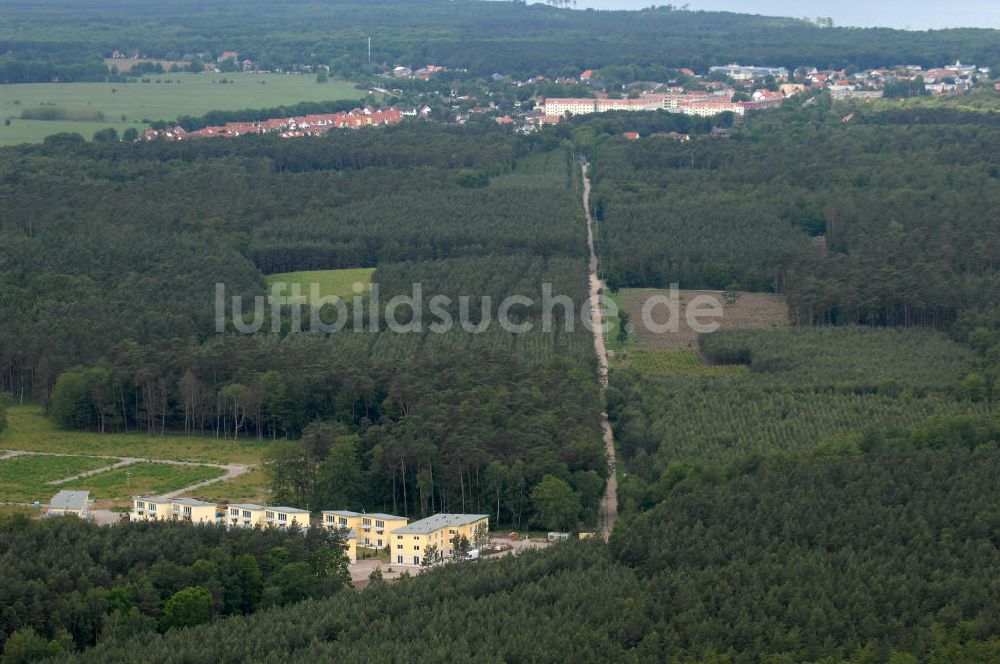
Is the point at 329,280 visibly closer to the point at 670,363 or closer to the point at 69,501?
the point at 670,363

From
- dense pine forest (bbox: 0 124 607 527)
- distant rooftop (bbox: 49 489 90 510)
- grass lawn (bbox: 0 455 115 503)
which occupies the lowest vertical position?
grass lawn (bbox: 0 455 115 503)

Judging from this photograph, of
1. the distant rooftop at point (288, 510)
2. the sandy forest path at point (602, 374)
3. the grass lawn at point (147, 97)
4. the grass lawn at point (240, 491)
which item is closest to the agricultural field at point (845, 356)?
the sandy forest path at point (602, 374)

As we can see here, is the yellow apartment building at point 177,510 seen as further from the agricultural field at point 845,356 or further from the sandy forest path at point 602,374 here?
the agricultural field at point 845,356

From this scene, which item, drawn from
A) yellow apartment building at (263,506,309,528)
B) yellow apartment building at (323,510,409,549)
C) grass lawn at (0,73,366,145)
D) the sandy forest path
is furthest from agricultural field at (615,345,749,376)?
grass lawn at (0,73,366,145)

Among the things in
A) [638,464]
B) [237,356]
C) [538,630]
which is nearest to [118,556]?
[538,630]

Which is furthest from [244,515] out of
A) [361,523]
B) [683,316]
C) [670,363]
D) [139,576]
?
[683,316]

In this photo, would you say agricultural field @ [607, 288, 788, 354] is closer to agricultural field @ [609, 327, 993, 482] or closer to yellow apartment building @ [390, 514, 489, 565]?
agricultural field @ [609, 327, 993, 482]
